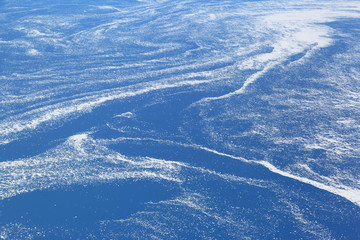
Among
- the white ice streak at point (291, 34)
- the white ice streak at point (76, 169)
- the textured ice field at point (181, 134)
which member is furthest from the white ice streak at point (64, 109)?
the white ice streak at point (291, 34)

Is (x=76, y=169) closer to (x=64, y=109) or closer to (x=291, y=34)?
(x=64, y=109)

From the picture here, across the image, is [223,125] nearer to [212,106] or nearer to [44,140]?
[212,106]

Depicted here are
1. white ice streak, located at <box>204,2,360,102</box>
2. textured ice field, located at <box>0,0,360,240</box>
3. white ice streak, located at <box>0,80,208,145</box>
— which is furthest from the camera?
white ice streak, located at <box>204,2,360,102</box>

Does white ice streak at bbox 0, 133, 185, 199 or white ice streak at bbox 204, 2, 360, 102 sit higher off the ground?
white ice streak at bbox 204, 2, 360, 102

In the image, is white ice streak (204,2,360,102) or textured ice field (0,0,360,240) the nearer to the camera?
textured ice field (0,0,360,240)

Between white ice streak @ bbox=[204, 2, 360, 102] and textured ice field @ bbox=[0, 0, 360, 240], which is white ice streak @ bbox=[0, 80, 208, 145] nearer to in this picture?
textured ice field @ bbox=[0, 0, 360, 240]

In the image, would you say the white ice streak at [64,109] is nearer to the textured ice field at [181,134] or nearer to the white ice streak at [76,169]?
the textured ice field at [181,134]

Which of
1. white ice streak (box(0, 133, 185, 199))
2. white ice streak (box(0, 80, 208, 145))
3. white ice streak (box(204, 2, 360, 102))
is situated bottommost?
white ice streak (box(0, 133, 185, 199))

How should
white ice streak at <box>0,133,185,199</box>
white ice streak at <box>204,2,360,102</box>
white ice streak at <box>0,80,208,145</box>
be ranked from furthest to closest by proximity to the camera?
white ice streak at <box>204,2,360,102</box> < white ice streak at <box>0,80,208,145</box> < white ice streak at <box>0,133,185,199</box>

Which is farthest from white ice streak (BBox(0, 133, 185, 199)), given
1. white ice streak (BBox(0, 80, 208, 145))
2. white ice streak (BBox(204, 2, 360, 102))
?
white ice streak (BBox(204, 2, 360, 102))

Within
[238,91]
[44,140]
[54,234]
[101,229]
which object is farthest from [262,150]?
[44,140]
